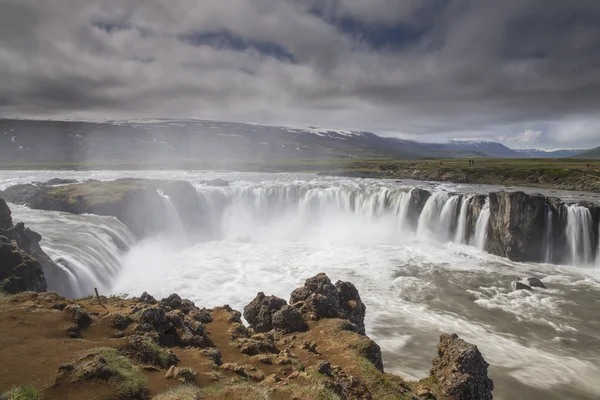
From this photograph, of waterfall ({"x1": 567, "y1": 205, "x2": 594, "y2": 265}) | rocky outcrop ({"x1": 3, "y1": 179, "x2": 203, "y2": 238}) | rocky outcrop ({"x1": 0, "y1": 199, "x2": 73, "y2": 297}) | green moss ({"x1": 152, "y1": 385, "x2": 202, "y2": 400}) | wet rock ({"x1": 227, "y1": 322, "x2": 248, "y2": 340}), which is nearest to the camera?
green moss ({"x1": 152, "y1": 385, "x2": 202, "y2": 400})

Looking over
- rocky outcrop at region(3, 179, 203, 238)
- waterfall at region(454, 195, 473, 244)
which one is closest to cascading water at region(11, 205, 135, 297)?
rocky outcrop at region(3, 179, 203, 238)

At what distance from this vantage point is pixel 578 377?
845 inches

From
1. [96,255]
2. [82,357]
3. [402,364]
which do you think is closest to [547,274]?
[402,364]

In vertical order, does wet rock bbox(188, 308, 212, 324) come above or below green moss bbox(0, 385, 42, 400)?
below

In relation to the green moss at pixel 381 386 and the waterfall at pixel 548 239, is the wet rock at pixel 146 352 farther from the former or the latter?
the waterfall at pixel 548 239

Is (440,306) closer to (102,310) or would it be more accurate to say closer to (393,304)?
(393,304)

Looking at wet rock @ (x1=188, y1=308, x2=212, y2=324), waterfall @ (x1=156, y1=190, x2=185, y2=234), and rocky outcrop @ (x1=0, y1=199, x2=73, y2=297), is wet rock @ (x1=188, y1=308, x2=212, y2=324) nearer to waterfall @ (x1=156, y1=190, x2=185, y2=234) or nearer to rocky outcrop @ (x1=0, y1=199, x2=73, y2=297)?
rocky outcrop @ (x1=0, y1=199, x2=73, y2=297)

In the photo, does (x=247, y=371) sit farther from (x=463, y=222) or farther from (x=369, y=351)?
(x=463, y=222)

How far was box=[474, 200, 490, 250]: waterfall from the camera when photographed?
160ft

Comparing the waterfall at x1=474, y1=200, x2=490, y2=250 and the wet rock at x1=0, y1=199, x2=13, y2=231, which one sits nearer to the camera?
the wet rock at x1=0, y1=199, x2=13, y2=231

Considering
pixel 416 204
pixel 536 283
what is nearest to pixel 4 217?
pixel 536 283

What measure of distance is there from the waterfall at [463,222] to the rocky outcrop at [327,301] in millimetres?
37919

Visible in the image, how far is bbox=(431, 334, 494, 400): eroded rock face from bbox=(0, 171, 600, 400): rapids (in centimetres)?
767

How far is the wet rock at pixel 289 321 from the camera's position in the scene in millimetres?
17281
